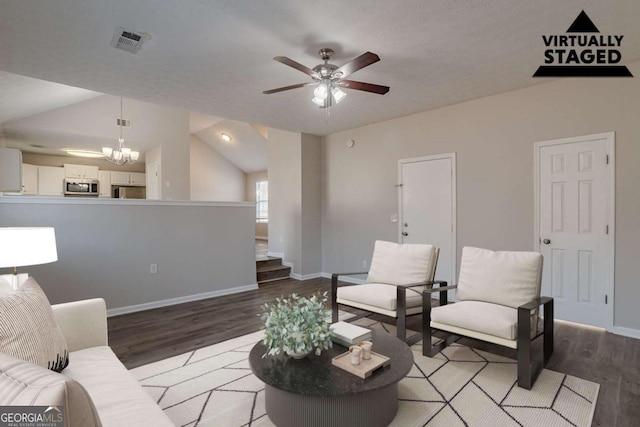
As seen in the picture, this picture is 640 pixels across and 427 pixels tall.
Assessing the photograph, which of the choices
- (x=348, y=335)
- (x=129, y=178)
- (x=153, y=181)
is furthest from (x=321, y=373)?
(x=129, y=178)

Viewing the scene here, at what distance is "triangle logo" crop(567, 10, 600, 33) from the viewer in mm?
2463

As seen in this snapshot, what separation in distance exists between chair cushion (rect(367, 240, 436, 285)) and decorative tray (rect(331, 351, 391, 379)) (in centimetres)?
149

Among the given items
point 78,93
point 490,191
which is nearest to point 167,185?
point 78,93

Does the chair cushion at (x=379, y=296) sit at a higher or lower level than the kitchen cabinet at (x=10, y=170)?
lower

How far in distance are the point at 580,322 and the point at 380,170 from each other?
3163 mm

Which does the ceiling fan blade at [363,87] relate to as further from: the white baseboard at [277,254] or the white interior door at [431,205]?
the white baseboard at [277,254]

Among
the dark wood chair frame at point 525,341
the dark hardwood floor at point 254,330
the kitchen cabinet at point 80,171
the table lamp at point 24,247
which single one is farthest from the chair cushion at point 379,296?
the kitchen cabinet at point 80,171

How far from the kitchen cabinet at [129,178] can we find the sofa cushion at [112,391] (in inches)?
299

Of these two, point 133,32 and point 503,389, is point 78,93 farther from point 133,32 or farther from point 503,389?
point 503,389

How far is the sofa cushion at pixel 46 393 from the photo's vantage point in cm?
67

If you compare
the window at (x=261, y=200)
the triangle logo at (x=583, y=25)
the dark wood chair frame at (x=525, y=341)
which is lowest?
the dark wood chair frame at (x=525, y=341)

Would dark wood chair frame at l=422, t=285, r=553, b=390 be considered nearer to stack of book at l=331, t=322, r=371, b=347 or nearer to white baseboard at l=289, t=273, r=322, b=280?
stack of book at l=331, t=322, r=371, b=347

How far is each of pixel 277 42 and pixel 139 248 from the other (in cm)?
305

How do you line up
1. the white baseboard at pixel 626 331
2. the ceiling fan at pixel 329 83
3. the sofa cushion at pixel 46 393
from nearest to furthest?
the sofa cushion at pixel 46 393
the ceiling fan at pixel 329 83
the white baseboard at pixel 626 331
